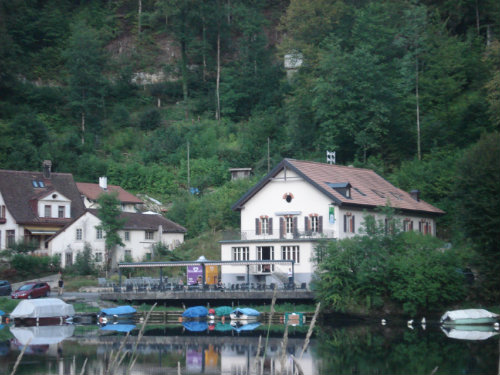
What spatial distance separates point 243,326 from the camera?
4800cm

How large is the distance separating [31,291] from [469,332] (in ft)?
99.6

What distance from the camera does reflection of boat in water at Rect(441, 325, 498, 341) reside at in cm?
4003

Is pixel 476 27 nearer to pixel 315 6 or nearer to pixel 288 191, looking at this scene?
pixel 315 6

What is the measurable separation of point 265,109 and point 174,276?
1173 inches

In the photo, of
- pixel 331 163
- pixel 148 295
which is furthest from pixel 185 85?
pixel 148 295

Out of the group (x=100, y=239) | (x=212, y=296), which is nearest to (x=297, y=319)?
(x=212, y=296)

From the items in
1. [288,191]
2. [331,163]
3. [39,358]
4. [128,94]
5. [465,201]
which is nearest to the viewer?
[39,358]

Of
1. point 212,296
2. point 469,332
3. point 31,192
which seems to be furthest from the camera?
point 31,192

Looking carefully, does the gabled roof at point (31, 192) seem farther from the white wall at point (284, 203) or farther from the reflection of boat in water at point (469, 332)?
the reflection of boat in water at point (469, 332)

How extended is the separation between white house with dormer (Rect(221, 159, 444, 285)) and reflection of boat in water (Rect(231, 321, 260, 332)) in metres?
6.94

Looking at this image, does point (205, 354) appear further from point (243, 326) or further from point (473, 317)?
point (473, 317)

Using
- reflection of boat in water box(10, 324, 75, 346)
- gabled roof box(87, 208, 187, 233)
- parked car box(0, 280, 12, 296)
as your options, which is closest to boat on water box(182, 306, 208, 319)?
reflection of boat in water box(10, 324, 75, 346)

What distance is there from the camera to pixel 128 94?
9638cm

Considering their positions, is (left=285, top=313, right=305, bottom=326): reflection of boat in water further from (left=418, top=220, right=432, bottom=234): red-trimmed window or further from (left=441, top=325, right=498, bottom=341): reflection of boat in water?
(left=418, top=220, right=432, bottom=234): red-trimmed window
